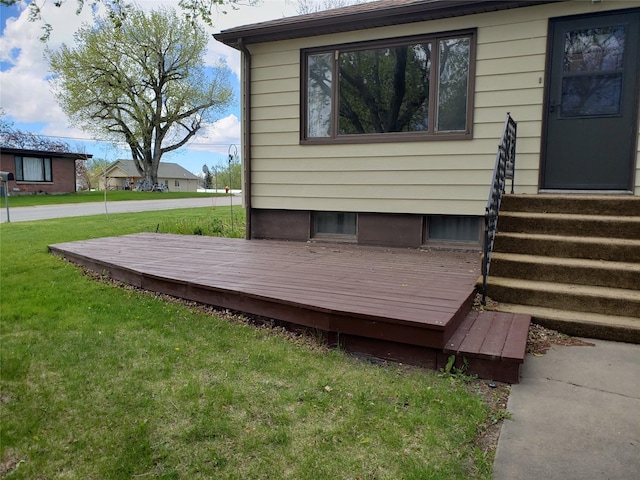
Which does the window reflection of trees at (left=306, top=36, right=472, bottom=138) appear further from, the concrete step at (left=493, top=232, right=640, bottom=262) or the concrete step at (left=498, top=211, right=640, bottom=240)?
the concrete step at (left=493, top=232, right=640, bottom=262)

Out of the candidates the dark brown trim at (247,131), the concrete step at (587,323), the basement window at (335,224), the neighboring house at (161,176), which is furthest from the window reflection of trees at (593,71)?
the neighboring house at (161,176)

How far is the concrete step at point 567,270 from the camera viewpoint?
363 centimetres

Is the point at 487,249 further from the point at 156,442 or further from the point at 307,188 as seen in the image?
the point at 307,188

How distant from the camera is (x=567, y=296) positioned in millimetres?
3576

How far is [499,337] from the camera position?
115 inches

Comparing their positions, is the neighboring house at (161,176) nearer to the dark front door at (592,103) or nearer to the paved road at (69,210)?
the paved road at (69,210)

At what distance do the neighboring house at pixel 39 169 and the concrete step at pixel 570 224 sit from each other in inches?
1164

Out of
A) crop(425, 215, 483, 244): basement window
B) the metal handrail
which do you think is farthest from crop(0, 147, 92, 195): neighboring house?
the metal handrail

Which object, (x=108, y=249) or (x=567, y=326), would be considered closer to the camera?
(x=567, y=326)

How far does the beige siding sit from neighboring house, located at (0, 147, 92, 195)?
85.7 ft

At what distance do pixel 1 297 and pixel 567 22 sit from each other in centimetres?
630

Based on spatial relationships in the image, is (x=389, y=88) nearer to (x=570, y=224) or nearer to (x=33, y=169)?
(x=570, y=224)

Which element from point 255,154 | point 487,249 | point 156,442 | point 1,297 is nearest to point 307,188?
point 255,154

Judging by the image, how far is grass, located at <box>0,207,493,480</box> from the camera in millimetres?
1882
